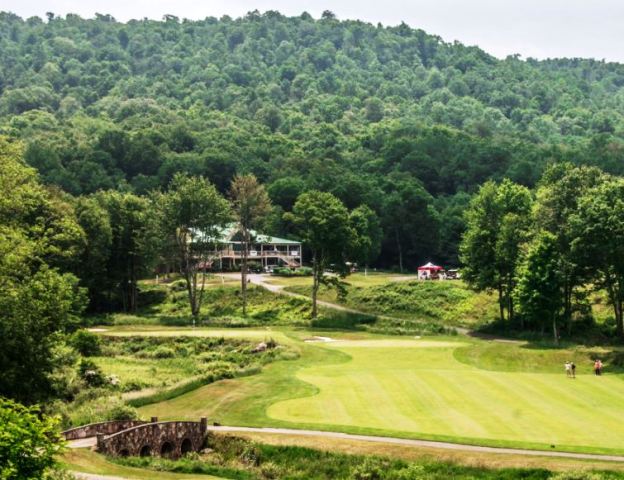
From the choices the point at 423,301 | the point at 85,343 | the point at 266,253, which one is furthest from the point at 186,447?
the point at 266,253

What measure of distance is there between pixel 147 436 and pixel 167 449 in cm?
117

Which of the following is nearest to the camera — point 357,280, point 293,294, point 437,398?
point 437,398

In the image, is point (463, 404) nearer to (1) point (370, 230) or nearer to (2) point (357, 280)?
(2) point (357, 280)

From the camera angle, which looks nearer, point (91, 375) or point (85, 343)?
point (91, 375)

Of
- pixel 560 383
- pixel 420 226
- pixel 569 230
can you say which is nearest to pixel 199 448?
pixel 560 383

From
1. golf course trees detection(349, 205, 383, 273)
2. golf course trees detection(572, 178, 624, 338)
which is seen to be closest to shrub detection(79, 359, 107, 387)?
golf course trees detection(572, 178, 624, 338)

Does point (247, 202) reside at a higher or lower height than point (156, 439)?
higher

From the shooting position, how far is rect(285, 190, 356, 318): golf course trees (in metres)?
92.1

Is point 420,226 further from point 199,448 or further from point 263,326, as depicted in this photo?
point 199,448

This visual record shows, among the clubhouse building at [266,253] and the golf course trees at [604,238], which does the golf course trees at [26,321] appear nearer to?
the golf course trees at [604,238]

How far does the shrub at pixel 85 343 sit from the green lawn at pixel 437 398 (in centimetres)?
1633

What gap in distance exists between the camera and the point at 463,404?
43.2 meters

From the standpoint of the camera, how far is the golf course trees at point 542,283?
69812mm

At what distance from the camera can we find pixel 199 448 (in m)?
38.6
